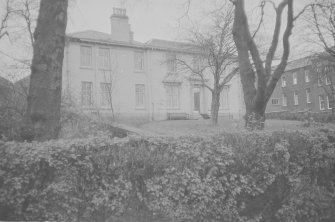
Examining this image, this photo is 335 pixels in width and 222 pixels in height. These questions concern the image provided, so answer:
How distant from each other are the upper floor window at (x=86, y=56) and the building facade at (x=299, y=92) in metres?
30.7

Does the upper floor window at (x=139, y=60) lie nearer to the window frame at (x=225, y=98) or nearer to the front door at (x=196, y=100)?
the front door at (x=196, y=100)

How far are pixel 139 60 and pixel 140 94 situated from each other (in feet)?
12.3

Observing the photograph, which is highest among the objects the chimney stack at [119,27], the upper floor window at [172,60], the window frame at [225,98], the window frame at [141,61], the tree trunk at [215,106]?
the chimney stack at [119,27]

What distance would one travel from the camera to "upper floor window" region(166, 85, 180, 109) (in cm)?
3444

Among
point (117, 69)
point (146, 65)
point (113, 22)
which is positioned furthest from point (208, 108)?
point (113, 22)

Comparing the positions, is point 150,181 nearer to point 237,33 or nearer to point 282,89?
point 237,33

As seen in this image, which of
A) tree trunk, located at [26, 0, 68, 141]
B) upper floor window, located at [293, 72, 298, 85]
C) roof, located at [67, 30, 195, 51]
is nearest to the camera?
tree trunk, located at [26, 0, 68, 141]

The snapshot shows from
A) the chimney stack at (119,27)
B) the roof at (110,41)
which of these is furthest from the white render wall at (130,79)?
the chimney stack at (119,27)

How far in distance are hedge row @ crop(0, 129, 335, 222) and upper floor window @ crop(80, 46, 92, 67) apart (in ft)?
88.5

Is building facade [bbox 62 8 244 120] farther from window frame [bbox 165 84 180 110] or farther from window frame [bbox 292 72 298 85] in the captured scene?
window frame [bbox 292 72 298 85]

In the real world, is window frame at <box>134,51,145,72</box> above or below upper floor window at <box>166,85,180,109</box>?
above

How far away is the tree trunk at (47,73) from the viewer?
657 centimetres

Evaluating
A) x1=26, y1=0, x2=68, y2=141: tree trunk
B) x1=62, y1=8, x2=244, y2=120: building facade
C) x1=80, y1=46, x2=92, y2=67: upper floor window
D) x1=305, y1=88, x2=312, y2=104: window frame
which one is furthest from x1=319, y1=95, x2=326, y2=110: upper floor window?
x1=26, y1=0, x2=68, y2=141: tree trunk

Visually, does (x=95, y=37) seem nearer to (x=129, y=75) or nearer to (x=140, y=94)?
(x=129, y=75)
